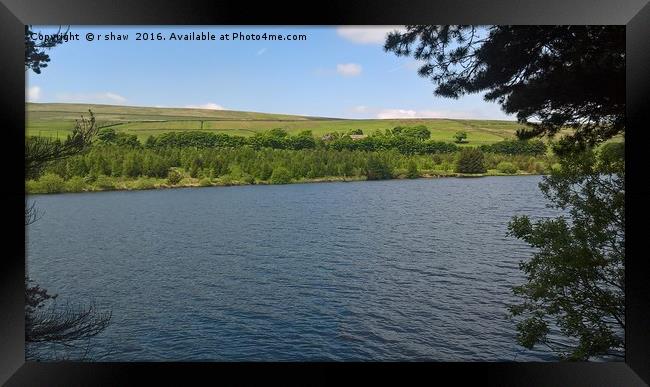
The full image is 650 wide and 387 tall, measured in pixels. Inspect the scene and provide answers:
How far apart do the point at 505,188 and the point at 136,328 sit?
24.8 metres

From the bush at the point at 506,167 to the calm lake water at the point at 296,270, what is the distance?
884 millimetres

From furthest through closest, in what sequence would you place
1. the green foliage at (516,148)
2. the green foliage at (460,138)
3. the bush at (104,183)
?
the bush at (104,183) < the green foliage at (460,138) < the green foliage at (516,148)

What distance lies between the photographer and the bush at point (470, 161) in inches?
1341

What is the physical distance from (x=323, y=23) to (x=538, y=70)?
2.90 metres

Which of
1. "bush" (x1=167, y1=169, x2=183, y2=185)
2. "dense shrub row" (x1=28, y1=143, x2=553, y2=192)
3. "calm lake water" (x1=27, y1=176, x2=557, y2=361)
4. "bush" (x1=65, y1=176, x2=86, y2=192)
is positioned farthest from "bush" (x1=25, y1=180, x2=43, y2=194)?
"bush" (x1=167, y1=169, x2=183, y2=185)

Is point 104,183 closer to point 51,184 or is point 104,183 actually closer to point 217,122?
point 51,184

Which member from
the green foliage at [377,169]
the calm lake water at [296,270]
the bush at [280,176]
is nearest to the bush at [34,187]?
the calm lake water at [296,270]

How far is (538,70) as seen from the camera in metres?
4.62

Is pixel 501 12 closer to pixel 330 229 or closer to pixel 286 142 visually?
pixel 330 229

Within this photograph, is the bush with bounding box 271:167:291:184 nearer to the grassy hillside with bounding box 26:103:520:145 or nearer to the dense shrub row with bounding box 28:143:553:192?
the dense shrub row with bounding box 28:143:553:192

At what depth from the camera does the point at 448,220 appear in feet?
82.3

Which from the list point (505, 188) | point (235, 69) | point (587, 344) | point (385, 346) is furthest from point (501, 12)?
point (235, 69)

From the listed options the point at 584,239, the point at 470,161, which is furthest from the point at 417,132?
the point at 584,239

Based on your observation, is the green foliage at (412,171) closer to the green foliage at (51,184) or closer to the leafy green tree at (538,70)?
the green foliage at (51,184)
